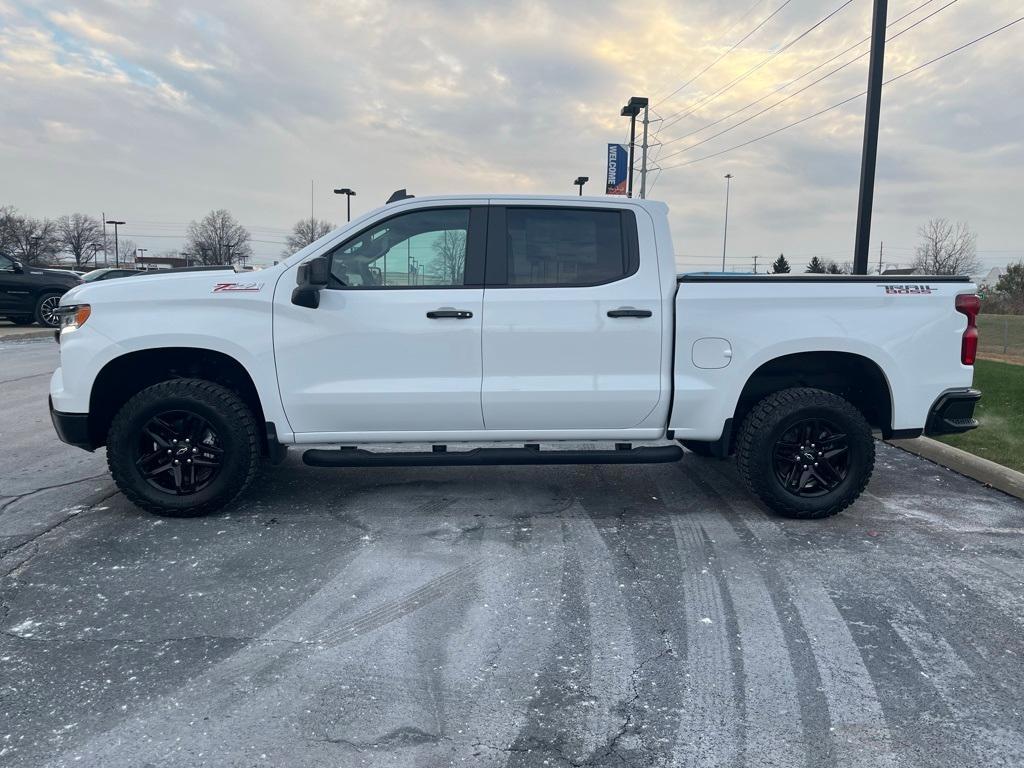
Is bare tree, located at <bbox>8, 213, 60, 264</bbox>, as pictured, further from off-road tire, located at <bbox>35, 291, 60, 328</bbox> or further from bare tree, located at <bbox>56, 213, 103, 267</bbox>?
off-road tire, located at <bbox>35, 291, 60, 328</bbox>

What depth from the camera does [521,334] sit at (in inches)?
180

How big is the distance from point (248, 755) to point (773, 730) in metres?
1.81

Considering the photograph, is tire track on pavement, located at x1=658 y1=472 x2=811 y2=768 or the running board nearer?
tire track on pavement, located at x1=658 y1=472 x2=811 y2=768

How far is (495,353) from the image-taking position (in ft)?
15.0

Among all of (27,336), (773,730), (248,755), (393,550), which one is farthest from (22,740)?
(27,336)

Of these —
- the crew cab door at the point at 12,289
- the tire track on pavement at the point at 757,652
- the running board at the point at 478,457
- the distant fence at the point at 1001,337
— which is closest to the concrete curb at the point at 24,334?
the crew cab door at the point at 12,289

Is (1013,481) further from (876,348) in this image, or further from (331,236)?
(331,236)

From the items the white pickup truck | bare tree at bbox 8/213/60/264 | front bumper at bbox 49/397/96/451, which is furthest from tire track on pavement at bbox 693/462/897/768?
bare tree at bbox 8/213/60/264

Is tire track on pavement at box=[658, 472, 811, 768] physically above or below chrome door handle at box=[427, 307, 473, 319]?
below

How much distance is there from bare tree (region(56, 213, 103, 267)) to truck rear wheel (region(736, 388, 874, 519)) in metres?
99.4

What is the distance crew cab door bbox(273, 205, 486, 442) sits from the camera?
4.54 metres

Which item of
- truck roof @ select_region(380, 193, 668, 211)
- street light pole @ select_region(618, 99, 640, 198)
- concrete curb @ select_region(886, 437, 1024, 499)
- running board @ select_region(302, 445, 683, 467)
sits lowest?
concrete curb @ select_region(886, 437, 1024, 499)

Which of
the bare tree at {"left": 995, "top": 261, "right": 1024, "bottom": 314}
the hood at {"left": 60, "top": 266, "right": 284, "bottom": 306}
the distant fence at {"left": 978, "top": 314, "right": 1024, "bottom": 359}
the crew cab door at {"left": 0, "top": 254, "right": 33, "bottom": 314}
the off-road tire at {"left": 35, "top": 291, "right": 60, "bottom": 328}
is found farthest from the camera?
the bare tree at {"left": 995, "top": 261, "right": 1024, "bottom": 314}

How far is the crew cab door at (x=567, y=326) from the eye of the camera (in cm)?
458
